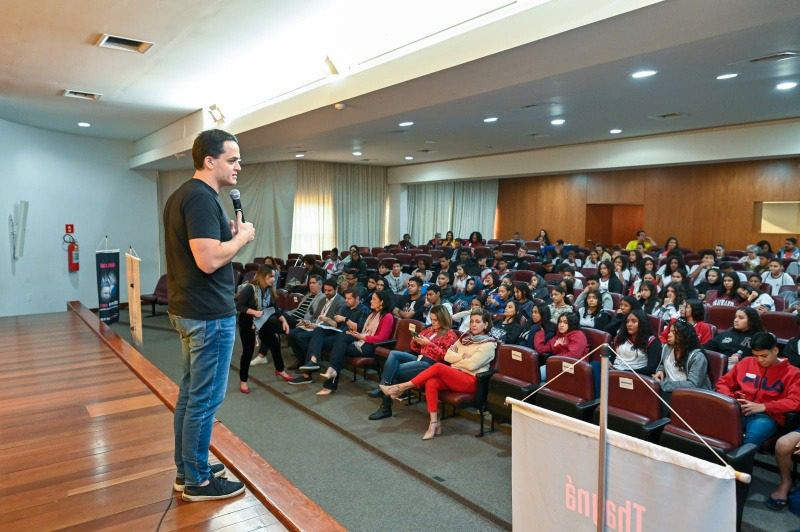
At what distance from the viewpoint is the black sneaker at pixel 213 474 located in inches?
86.4

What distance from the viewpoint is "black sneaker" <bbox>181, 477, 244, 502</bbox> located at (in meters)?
2.14

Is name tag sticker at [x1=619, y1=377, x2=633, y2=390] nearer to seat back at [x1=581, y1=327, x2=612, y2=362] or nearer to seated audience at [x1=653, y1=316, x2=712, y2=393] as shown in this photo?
seated audience at [x1=653, y1=316, x2=712, y2=393]

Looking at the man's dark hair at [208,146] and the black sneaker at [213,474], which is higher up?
the man's dark hair at [208,146]

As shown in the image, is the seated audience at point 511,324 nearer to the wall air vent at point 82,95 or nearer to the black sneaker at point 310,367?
the black sneaker at point 310,367

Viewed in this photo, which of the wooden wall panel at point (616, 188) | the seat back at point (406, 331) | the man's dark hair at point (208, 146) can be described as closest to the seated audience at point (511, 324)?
the seat back at point (406, 331)

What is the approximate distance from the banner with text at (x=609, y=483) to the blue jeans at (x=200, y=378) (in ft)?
3.59

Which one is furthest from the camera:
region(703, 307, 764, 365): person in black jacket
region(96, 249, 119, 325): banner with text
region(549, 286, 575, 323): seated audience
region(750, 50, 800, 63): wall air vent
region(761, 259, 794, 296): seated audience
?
region(96, 249, 119, 325): banner with text

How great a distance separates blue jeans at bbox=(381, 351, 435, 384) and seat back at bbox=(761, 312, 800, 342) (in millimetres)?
3125

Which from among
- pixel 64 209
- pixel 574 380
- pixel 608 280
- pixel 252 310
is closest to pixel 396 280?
pixel 608 280

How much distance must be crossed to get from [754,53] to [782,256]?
506cm

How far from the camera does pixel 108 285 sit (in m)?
7.47

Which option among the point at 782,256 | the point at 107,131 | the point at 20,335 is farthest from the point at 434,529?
the point at 107,131

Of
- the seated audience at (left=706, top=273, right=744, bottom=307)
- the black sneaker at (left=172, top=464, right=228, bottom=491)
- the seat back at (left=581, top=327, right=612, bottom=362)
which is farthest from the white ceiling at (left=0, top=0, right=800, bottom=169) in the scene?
the black sneaker at (left=172, top=464, right=228, bottom=491)

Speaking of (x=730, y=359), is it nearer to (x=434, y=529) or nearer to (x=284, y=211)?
(x=434, y=529)
